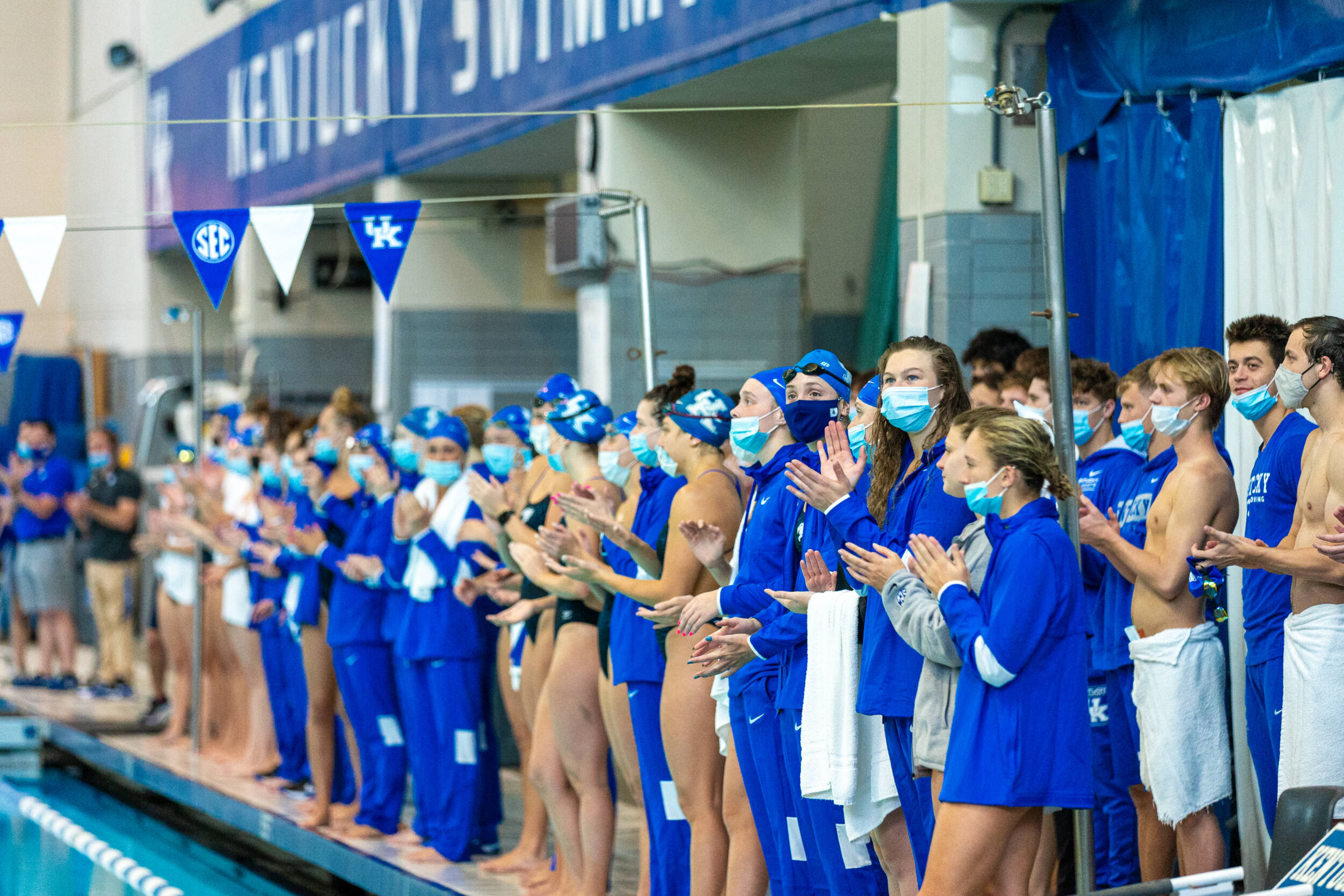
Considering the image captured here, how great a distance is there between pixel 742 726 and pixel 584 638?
1286mm

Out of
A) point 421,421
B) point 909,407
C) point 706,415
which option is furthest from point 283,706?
point 909,407

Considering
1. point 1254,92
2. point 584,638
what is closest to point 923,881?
point 584,638

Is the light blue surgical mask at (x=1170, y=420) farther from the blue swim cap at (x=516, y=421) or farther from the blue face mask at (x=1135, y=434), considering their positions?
the blue swim cap at (x=516, y=421)

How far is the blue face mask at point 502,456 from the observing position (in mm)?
6824

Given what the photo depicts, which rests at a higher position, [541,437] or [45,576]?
[541,437]

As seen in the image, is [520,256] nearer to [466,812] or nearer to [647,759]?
[466,812]

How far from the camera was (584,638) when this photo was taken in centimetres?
586

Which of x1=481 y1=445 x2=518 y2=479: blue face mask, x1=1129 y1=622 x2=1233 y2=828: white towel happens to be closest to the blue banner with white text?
x1=481 y1=445 x2=518 y2=479: blue face mask

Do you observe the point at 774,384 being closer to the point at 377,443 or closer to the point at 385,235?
the point at 385,235

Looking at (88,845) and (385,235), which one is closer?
(385,235)

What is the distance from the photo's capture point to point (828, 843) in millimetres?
4375

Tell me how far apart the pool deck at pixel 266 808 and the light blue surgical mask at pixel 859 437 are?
2.51 m

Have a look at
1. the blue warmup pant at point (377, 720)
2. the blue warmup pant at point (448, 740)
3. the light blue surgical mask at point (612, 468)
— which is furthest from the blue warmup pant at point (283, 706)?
the light blue surgical mask at point (612, 468)

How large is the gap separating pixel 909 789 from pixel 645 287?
3239 millimetres
